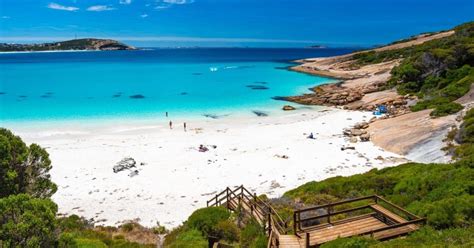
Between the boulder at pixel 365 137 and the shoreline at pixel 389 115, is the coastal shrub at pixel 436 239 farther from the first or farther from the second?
the boulder at pixel 365 137

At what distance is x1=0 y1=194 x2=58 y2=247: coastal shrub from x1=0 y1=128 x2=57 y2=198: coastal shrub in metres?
3.72

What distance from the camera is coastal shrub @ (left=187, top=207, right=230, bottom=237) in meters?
14.7

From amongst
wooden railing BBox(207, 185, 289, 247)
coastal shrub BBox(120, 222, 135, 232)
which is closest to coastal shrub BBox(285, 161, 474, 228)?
wooden railing BBox(207, 185, 289, 247)

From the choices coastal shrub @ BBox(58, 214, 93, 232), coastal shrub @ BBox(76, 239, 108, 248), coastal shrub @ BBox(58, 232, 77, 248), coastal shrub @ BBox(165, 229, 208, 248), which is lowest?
coastal shrub @ BBox(58, 214, 93, 232)

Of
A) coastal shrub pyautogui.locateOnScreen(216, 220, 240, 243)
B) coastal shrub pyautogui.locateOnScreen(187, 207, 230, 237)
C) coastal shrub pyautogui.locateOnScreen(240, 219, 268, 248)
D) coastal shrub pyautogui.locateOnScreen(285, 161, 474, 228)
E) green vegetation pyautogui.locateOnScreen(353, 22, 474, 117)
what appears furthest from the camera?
green vegetation pyautogui.locateOnScreen(353, 22, 474, 117)

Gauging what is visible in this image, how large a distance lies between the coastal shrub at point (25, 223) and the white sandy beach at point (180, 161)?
7429mm

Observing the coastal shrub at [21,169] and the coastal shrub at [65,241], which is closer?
the coastal shrub at [65,241]

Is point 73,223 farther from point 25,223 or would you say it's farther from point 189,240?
point 25,223

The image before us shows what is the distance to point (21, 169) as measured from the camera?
48.1 ft

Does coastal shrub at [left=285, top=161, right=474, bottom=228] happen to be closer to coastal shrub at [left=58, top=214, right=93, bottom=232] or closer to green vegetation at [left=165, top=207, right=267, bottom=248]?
green vegetation at [left=165, top=207, right=267, bottom=248]

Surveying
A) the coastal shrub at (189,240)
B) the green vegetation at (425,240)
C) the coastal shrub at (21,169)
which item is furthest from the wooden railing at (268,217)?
the coastal shrub at (21,169)

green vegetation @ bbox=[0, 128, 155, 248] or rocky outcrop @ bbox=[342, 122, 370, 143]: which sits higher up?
green vegetation @ bbox=[0, 128, 155, 248]

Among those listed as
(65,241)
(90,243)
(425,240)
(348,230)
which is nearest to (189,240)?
(90,243)

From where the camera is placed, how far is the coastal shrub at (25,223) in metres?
10.1
